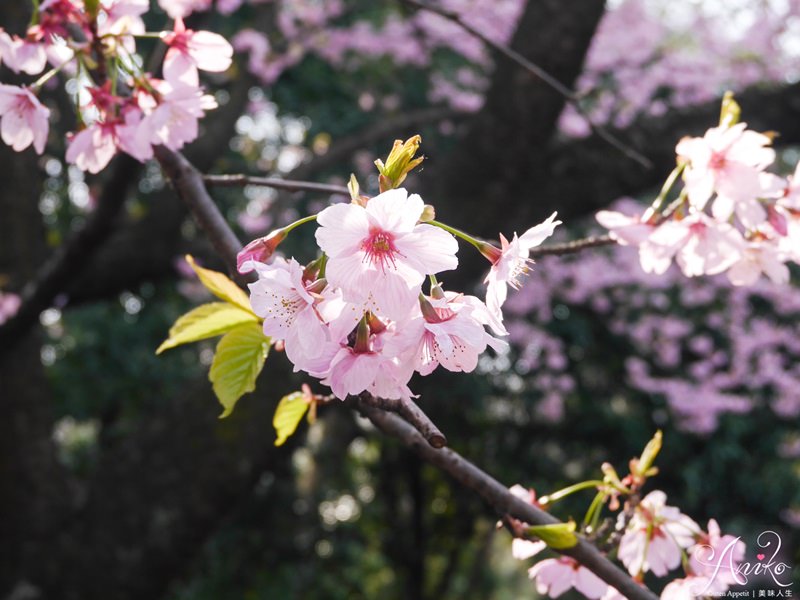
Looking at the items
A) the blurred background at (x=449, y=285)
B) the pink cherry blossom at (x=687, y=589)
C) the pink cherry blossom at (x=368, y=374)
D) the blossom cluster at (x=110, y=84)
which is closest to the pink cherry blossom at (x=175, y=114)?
the blossom cluster at (x=110, y=84)

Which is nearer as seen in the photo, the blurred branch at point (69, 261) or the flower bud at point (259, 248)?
the flower bud at point (259, 248)

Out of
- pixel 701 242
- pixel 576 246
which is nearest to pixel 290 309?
pixel 576 246

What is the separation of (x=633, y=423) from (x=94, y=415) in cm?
437

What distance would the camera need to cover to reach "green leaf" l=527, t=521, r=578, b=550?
2.58 ft

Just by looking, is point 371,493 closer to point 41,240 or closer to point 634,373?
point 634,373

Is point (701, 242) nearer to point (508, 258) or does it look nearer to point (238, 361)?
point (508, 258)

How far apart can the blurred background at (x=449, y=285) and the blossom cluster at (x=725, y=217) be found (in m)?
2.14

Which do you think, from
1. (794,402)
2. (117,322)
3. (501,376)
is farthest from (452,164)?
(117,322)

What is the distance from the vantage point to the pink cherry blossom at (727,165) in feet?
2.94

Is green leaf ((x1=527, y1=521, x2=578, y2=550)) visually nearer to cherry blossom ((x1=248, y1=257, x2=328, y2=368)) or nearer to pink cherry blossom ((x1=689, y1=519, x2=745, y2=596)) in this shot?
cherry blossom ((x1=248, y1=257, x2=328, y2=368))

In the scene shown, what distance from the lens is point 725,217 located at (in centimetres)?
93

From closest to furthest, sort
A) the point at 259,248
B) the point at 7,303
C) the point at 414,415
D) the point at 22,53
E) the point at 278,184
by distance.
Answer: the point at 414,415 → the point at 259,248 → the point at 278,184 → the point at 22,53 → the point at 7,303

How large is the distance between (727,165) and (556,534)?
453 mm

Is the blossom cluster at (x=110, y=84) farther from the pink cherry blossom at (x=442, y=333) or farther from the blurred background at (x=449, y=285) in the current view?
the blurred background at (x=449, y=285)
